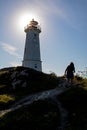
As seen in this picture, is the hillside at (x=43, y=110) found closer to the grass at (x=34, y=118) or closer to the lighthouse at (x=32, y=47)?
the grass at (x=34, y=118)

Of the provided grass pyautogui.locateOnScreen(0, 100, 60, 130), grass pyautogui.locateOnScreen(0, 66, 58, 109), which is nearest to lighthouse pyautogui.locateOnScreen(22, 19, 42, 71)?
grass pyautogui.locateOnScreen(0, 66, 58, 109)

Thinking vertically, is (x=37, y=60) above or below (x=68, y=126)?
above

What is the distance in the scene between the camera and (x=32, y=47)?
60.7m

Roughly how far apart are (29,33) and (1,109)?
38.0m

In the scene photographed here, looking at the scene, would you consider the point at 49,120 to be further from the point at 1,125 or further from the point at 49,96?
the point at 49,96

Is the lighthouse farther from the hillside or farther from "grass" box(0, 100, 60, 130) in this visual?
"grass" box(0, 100, 60, 130)

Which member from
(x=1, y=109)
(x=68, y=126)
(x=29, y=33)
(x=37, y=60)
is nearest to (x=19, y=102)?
(x=1, y=109)

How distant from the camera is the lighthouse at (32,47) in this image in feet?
195

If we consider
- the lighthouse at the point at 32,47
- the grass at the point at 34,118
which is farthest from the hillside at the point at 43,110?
→ the lighthouse at the point at 32,47

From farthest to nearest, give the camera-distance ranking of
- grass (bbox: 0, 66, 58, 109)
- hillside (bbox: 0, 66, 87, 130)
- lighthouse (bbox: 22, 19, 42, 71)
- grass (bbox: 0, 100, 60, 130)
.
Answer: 1. lighthouse (bbox: 22, 19, 42, 71)
2. grass (bbox: 0, 66, 58, 109)
3. hillside (bbox: 0, 66, 87, 130)
4. grass (bbox: 0, 100, 60, 130)

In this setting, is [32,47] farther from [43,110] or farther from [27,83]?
[43,110]

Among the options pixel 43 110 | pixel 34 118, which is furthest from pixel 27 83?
pixel 34 118

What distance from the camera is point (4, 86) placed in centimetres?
3503

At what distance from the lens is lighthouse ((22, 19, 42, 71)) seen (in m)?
59.5
